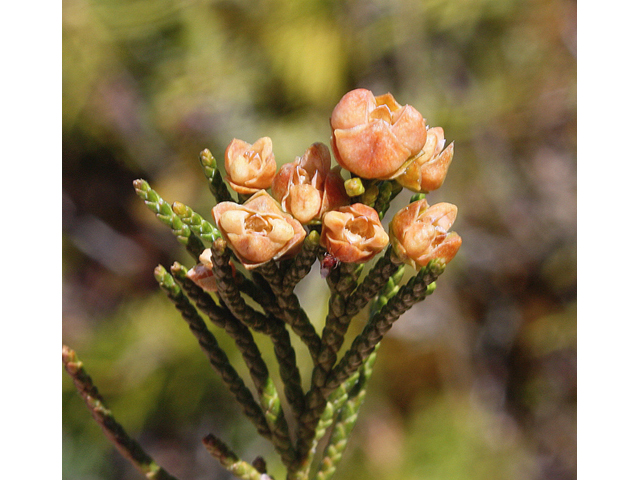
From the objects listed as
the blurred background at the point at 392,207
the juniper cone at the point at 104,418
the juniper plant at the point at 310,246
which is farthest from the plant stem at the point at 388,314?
the blurred background at the point at 392,207

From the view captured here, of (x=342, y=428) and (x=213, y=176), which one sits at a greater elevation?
(x=213, y=176)

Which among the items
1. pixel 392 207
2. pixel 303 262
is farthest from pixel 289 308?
pixel 392 207

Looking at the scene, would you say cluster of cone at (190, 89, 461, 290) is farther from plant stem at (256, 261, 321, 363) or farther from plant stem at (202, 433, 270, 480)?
plant stem at (202, 433, 270, 480)

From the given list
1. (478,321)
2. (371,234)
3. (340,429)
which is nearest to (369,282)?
(371,234)

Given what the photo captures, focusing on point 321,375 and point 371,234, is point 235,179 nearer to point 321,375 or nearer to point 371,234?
point 371,234

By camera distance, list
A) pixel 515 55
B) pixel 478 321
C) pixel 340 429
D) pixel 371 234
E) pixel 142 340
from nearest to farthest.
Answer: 1. pixel 371 234
2. pixel 340 429
3. pixel 142 340
4. pixel 515 55
5. pixel 478 321

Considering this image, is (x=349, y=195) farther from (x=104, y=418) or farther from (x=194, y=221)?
(x=104, y=418)

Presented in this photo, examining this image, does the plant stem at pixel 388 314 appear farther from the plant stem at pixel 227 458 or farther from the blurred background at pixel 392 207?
the blurred background at pixel 392 207
